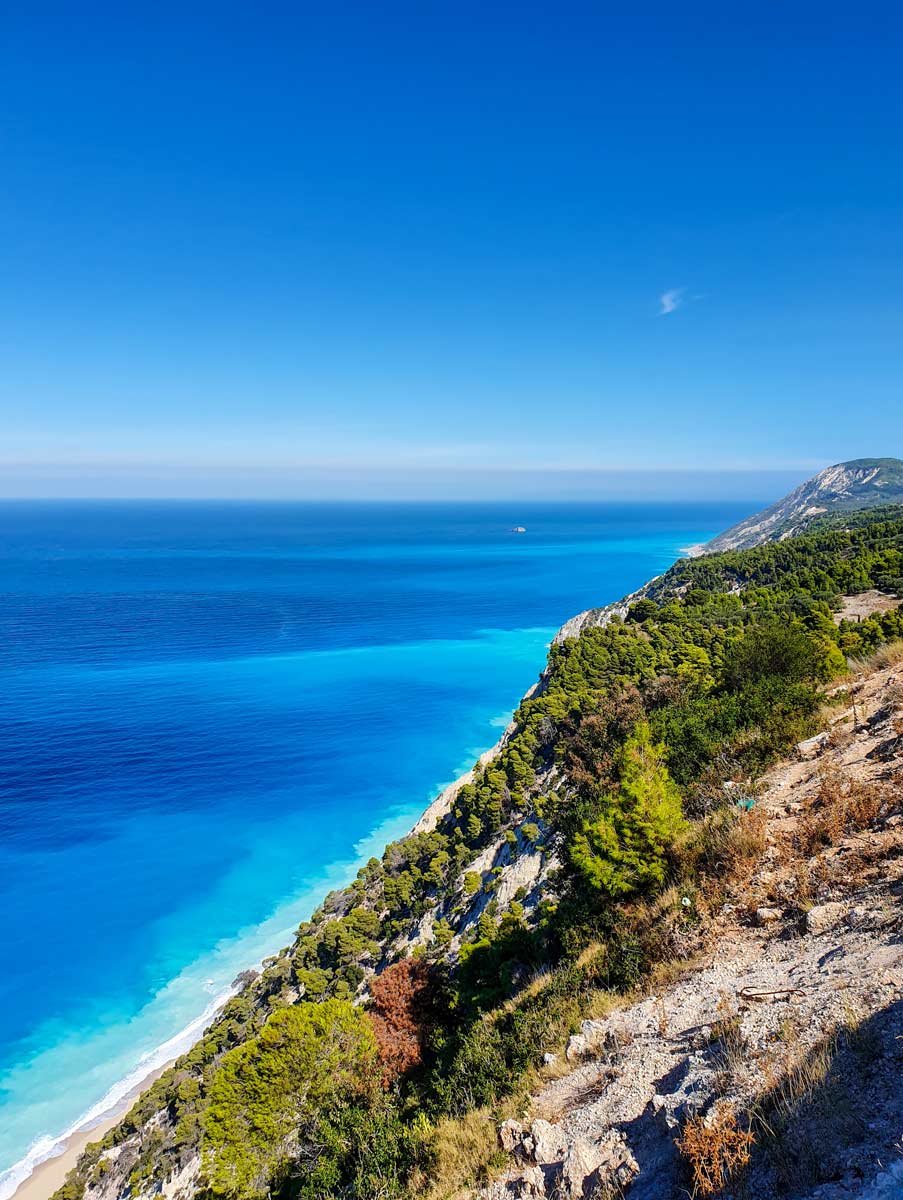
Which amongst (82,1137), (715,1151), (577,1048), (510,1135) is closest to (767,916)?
(577,1048)

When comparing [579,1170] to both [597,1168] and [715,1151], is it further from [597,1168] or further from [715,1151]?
[715,1151]

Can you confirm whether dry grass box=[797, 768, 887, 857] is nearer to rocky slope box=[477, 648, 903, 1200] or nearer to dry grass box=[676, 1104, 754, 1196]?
rocky slope box=[477, 648, 903, 1200]

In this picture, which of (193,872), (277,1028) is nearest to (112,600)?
(193,872)

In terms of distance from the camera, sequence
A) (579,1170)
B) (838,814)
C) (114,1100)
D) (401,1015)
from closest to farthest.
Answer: (579,1170) < (838,814) < (401,1015) < (114,1100)

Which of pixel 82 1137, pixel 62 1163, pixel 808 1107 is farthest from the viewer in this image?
pixel 82 1137

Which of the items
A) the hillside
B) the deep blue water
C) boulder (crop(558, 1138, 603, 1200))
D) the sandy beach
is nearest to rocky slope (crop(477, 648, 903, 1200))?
boulder (crop(558, 1138, 603, 1200))

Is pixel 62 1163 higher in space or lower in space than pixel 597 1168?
lower

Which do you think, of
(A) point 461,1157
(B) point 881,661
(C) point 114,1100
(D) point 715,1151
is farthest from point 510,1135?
(C) point 114,1100

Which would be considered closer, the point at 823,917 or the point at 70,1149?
the point at 823,917

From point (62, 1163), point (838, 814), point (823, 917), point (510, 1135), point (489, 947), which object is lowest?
point (62, 1163)
